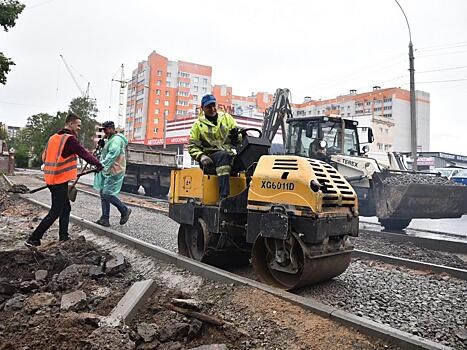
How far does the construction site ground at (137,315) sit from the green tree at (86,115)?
2038 inches

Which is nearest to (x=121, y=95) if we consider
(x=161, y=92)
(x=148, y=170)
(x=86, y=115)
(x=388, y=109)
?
(x=161, y=92)

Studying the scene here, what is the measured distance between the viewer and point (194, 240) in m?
5.21

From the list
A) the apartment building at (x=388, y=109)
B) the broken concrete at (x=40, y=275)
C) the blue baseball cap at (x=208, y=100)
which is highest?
the apartment building at (x=388, y=109)

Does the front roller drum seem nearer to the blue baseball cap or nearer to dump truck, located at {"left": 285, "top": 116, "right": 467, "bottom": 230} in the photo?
the blue baseball cap

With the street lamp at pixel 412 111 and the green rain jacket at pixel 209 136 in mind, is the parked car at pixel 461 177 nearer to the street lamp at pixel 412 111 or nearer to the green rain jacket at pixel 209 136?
the street lamp at pixel 412 111

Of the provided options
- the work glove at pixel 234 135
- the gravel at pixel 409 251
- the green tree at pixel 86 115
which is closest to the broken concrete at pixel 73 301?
Answer: the work glove at pixel 234 135

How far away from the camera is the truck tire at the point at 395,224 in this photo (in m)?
10.5

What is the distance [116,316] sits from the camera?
3.22m

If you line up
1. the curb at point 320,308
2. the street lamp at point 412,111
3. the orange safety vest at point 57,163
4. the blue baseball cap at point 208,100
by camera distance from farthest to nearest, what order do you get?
the street lamp at point 412,111 < the orange safety vest at point 57,163 < the blue baseball cap at point 208,100 < the curb at point 320,308

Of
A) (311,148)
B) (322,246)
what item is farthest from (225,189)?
(311,148)

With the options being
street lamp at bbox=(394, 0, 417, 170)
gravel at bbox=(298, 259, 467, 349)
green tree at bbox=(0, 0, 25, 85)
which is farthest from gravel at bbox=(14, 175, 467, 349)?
street lamp at bbox=(394, 0, 417, 170)

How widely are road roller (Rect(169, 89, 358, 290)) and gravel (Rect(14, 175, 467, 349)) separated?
0.26 m

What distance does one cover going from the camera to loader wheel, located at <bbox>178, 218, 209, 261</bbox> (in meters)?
4.86

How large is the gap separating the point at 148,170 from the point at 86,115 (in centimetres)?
4086
